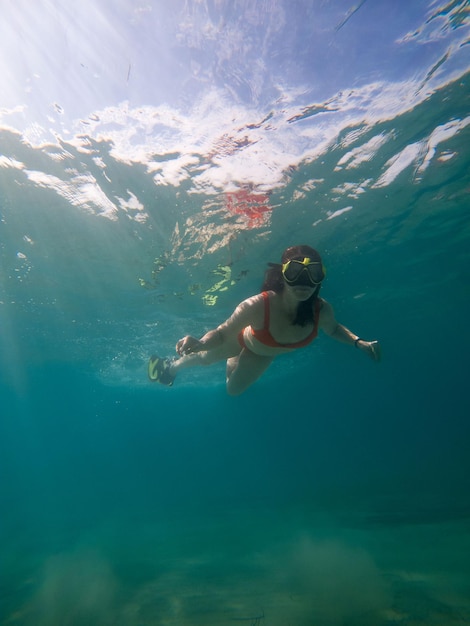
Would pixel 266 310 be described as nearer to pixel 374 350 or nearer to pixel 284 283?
pixel 284 283

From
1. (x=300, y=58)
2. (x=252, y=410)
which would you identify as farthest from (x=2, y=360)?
(x=252, y=410)

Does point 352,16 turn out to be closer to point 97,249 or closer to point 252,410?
point 97,249

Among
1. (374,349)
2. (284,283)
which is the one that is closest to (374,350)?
(374,349)

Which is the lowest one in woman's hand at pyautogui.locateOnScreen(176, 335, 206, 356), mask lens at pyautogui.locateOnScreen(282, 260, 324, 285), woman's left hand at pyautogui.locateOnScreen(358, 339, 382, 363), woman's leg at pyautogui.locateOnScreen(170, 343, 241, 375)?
woman's left hand at pyautogui.locateOnScreen(358, 339, 382, 363)

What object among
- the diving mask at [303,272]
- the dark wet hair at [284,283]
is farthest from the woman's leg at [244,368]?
the diving mask at [303,272]

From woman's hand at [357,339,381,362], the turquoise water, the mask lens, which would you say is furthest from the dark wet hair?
the turquoise water

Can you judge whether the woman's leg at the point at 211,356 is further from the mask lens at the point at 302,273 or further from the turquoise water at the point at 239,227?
the turquoise water at the point at 239,227

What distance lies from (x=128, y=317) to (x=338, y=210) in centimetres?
1398

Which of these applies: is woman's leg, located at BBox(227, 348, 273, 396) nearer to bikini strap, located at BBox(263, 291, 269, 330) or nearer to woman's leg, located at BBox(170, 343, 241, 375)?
woman's leg, located at BBox(170, 343, 241, 375)

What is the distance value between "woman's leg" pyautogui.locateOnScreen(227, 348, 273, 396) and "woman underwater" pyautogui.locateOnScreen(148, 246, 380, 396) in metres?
0.04

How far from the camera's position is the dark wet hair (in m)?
4.25

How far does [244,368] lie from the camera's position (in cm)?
633

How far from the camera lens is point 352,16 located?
6848mm

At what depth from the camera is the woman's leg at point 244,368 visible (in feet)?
20.3
